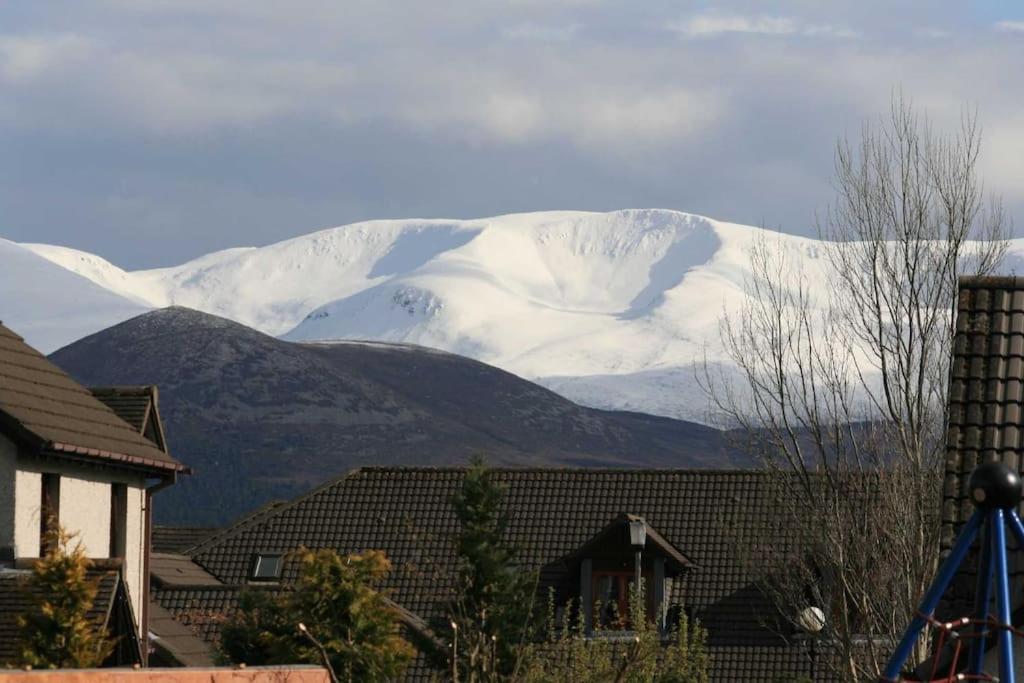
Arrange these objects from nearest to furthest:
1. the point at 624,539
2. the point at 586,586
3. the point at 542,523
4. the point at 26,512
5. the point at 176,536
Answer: the point at 26,512, the point at 624,539, the point at 586,586, the point at 542,523, the point at 176,536

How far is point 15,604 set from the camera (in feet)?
85.9

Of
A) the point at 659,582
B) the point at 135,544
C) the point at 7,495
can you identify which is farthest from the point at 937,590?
the point at 659,582

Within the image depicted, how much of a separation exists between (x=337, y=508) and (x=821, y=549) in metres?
30.7

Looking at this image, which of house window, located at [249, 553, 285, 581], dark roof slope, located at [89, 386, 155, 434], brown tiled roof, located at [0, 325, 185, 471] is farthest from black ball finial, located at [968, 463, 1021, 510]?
house window, located at [249, 553, 285, 581]

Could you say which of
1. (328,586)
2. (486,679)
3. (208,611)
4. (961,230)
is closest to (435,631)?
(208,611)

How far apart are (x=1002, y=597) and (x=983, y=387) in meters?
5.42

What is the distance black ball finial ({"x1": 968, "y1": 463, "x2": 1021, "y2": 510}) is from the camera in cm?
1002

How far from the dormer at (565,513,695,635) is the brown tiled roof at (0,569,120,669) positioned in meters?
23.6

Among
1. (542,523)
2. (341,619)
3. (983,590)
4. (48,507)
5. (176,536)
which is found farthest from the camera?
(176,536)

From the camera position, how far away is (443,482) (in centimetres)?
6231

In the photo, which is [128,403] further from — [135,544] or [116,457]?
[116,457]

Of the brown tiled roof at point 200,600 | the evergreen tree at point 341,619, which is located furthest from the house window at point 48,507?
the brown tiled roof at point 200,600

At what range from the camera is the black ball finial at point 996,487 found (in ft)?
32.9

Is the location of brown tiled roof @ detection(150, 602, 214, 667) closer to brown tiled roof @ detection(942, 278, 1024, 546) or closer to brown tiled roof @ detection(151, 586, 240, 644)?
brown tiled roof @ detection(151, 586, 240, 644)
